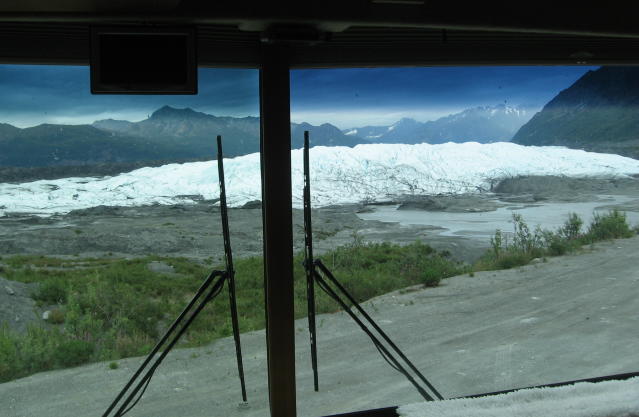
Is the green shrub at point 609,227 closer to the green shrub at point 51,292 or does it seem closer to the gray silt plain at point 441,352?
the gray silt plain at point 441,352

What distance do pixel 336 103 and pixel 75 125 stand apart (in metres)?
1.46

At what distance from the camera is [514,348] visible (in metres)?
3.88

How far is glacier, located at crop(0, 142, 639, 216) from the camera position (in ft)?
10.9

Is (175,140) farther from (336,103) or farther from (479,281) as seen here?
(479,281)

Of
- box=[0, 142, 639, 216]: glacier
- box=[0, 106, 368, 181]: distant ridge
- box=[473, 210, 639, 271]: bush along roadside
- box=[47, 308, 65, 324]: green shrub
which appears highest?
box=[0, 106, 368, 181]: distant ridge

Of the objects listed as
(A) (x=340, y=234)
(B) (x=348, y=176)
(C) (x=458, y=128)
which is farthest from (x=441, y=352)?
(C) (x=458, y=128)

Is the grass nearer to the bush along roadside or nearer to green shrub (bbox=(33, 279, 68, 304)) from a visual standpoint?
green shrub (bbox=(33, 279, 68, 304))

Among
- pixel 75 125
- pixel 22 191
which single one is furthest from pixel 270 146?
pixel 22 191

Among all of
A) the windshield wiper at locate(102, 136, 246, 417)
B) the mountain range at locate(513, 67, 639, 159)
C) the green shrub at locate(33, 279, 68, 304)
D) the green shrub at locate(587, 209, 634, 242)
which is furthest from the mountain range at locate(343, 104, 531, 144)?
the green shrub at locate(33, 279, 68, 304)

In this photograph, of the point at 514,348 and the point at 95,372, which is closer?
the point at 95,372

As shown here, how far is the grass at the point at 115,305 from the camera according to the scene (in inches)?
123

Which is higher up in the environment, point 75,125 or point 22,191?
point 75,125

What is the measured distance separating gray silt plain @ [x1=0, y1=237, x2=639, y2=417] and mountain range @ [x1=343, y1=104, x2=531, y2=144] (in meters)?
0.88

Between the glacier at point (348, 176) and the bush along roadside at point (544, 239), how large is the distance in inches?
12.0
